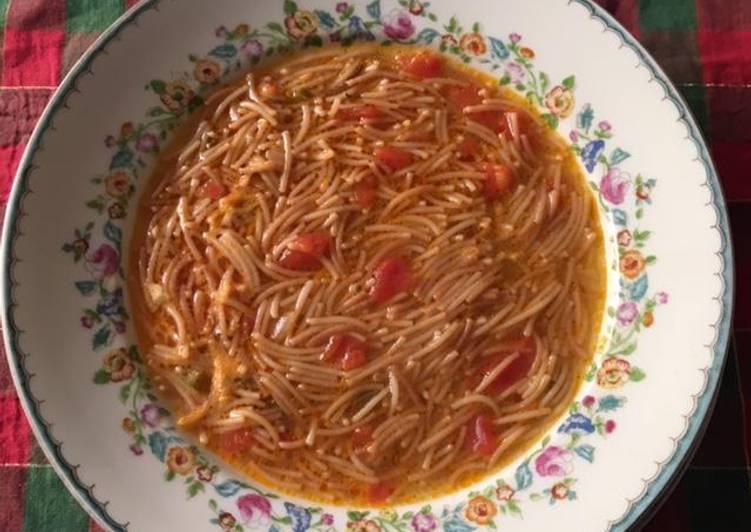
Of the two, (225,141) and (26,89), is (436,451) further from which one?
(26,89)

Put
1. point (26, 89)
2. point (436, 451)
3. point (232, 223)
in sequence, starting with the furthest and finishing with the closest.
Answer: point (26, 89), point (232, 223), point (436, 451)

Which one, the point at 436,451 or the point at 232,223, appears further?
the point at 232,223

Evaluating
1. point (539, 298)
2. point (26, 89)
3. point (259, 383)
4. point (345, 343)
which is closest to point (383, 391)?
point (345, 343)

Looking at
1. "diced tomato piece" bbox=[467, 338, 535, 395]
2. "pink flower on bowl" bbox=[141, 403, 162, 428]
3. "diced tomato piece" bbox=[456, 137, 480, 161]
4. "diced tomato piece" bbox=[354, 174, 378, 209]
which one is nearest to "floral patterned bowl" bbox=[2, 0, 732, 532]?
"pink flower on bowl" bbox=[141, 403, 162, 428]

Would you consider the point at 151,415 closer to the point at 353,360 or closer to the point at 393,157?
the point at 353,360

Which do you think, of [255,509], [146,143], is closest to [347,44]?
[146,143]

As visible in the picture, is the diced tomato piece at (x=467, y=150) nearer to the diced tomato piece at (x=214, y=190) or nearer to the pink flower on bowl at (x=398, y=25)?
the pink flower on bowl at (x=398, y=25)

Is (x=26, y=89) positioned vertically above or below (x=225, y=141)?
above

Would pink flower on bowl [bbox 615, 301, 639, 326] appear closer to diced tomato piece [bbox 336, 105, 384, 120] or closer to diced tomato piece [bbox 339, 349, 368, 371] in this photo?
diced tomato piece [bbox 339, 349, 368, 371]
